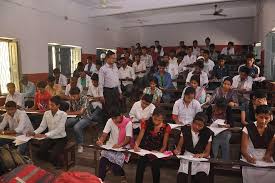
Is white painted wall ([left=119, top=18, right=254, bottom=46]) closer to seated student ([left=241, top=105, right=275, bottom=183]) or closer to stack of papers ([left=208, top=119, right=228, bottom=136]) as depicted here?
stack of papers ([left=208, top=119, right=228, bottom=136])

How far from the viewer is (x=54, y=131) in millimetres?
4367

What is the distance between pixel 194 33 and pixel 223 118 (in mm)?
10268

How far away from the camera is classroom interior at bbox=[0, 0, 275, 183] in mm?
4469

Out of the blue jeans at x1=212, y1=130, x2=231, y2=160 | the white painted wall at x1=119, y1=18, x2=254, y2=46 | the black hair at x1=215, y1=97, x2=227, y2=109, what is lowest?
the blue jeans at x1=212, y1=130, x2=231, y2=160

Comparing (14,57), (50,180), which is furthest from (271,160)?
(14,57)

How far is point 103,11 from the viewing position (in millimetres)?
10844

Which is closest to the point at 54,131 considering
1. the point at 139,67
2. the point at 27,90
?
the point at 27,90

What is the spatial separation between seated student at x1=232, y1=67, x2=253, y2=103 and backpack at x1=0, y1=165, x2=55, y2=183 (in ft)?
14.0

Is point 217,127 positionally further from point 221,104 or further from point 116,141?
point 116,141

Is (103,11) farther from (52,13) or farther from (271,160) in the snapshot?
Answer: (271,160)

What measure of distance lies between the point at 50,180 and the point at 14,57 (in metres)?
5.87

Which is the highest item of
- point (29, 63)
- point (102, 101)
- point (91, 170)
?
point (29, 63)

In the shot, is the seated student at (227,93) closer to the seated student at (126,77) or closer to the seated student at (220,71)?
the seated student at (220,71)

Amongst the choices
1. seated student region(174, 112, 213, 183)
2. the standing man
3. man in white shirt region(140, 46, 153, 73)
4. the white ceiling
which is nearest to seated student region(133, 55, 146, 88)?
man in white shirt region(140, 46, 153, 73)
